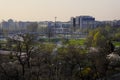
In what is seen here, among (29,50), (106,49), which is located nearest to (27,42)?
(29,50)

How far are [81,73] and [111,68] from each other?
4.68 meters

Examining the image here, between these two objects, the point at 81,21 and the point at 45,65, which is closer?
the point at 45,65

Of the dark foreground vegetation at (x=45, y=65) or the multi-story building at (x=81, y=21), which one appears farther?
the multi-story building at (x=81, y=21)

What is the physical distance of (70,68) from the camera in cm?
1847

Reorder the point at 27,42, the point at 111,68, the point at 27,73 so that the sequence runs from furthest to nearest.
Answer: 1. the point at 111,68
2. the point at 27,42
3. the point at 27,73

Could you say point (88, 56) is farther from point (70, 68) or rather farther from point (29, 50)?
point (29, 50)

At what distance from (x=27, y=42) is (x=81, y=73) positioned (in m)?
3.66

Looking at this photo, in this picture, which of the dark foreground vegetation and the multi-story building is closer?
the dark foreground vegetation

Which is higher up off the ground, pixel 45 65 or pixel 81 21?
pixel 81 21

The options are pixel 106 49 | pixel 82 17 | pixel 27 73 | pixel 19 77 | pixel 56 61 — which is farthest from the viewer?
pixel 82 17

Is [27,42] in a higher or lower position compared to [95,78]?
→ higher

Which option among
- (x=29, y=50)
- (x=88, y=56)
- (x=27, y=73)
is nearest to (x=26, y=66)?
(x=29, y=50)

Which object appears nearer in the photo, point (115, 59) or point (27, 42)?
point (27, 42)

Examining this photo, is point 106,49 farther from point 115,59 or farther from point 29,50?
point 29,50
